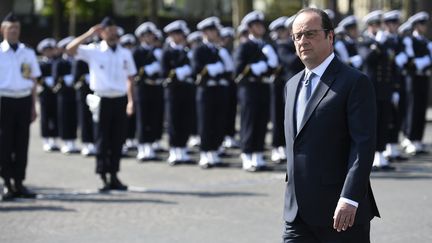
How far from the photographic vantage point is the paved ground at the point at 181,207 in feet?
26.9

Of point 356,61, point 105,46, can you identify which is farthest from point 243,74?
point 105,46

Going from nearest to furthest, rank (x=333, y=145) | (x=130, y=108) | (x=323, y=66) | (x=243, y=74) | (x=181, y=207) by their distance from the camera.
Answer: (x=333, y=145) → (x=323, y=66) → (x=181, y=207) → (x=130, y=108) → (x=243, y=74)

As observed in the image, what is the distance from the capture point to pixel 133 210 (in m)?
9.66

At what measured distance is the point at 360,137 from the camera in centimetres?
466

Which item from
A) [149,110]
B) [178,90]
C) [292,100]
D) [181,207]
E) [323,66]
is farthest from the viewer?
[149,110]

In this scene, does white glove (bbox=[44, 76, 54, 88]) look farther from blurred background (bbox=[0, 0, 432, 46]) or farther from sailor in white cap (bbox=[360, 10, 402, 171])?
blurred background (bbox=[0, 0, 432, 46])

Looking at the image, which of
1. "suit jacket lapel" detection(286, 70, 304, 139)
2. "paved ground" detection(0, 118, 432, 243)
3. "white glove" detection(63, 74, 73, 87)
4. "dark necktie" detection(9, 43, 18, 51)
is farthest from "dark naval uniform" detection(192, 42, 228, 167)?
"suit jacket lapel" detection(286, 70, 304, 139)

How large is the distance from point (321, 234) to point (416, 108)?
1025 centimetres

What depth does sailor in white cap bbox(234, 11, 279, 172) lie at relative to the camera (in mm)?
12875

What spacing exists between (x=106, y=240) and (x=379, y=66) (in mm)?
6213

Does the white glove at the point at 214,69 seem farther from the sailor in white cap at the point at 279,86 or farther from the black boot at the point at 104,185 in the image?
the black boot at the point at 104,185

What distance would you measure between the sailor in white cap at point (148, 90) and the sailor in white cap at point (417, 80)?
4.40m

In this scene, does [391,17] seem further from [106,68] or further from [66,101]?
[66,101]

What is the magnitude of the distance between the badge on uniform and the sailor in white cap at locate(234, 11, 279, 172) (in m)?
3.47
